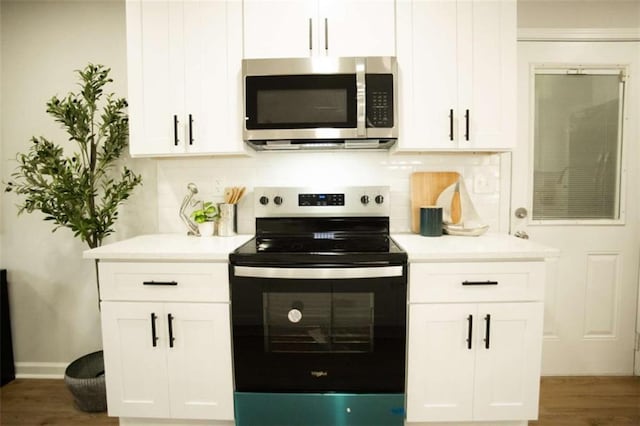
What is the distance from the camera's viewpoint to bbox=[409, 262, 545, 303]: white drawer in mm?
1503

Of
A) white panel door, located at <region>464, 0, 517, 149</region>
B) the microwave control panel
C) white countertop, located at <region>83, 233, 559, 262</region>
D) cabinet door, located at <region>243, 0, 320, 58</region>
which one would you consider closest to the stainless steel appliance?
white countertop, located at <region>83, 233, 559, 262</region>

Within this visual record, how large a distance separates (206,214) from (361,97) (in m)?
1.07

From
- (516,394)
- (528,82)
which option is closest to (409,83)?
(528,82)

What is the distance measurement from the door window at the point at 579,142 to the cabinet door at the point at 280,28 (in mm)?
1464

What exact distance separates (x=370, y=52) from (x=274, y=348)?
151 centimetres

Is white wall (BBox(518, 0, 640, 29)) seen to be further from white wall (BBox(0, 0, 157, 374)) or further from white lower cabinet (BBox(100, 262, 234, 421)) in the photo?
white wall (BBox(0, 0, 157, 374))

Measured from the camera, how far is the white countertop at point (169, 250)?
1.53 meters

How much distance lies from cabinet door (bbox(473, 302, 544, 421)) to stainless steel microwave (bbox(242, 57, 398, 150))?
3.25ft

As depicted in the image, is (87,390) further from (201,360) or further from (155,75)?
(155,75)

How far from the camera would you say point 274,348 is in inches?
60.4

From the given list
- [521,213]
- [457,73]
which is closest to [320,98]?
[457,73]

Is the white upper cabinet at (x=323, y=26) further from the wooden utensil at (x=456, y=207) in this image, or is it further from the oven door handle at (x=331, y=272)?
the oven door handle at (x=331, y=272)

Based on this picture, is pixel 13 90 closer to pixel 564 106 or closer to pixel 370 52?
pixel 370 52

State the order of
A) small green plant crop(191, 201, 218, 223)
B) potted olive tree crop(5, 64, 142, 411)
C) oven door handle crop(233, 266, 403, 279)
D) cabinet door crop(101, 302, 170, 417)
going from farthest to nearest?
small green plant crop(191, 201, 218, 223) → potted olive tree crop(5, 64, 142, 411) → cabinet door crop(101, 302, 170, 417) → oven door handle crop(233, 266, 403, 279)
